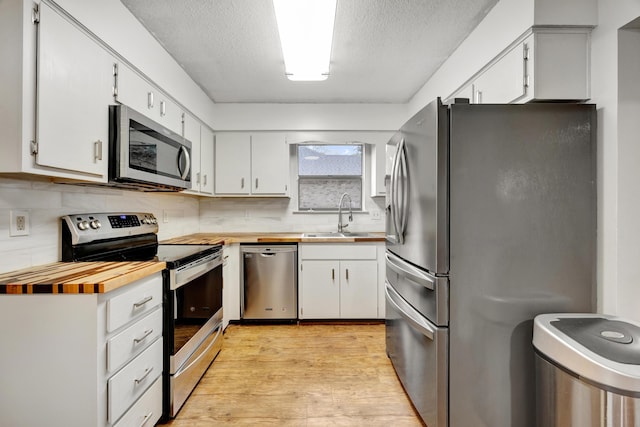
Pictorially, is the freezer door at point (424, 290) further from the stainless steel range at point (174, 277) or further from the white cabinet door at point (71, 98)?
the white cabinet door at point (71, 98)

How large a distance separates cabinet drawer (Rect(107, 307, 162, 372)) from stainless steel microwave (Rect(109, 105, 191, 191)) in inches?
30.1

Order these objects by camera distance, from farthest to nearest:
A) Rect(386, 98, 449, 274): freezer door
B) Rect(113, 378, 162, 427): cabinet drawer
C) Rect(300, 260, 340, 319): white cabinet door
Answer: Rect(300, 260, 340, 319): white cabinet door, Rect(386, 98, 449, 274): freezer door, Rect(113, 378, 162, 427): cabinet drawer

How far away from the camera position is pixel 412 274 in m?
1.74

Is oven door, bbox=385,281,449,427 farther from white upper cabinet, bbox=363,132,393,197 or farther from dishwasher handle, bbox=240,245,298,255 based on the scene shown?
white upper cabinet, bbox=363,132,393,197

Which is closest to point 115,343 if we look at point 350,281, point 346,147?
point 350,281

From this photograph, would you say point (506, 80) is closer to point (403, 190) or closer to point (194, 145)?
point (403, 190)

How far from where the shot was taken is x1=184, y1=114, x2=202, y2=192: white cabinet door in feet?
9.24

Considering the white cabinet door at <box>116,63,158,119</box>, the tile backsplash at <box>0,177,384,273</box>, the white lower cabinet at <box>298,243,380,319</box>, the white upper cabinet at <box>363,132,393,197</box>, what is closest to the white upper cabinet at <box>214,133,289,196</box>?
the tile backsplash at <box>0,177,384,273</box>

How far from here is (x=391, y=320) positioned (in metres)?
2.30

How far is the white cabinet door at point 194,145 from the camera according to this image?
111 inches

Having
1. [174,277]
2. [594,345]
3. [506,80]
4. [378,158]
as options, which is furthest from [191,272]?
[378,158]

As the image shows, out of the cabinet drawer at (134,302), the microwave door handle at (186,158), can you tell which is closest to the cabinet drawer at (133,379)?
the cabinet drawer at (134,302)

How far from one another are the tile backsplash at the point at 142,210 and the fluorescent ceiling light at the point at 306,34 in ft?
4.97

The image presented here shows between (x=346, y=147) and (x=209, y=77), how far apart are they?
173 cm
